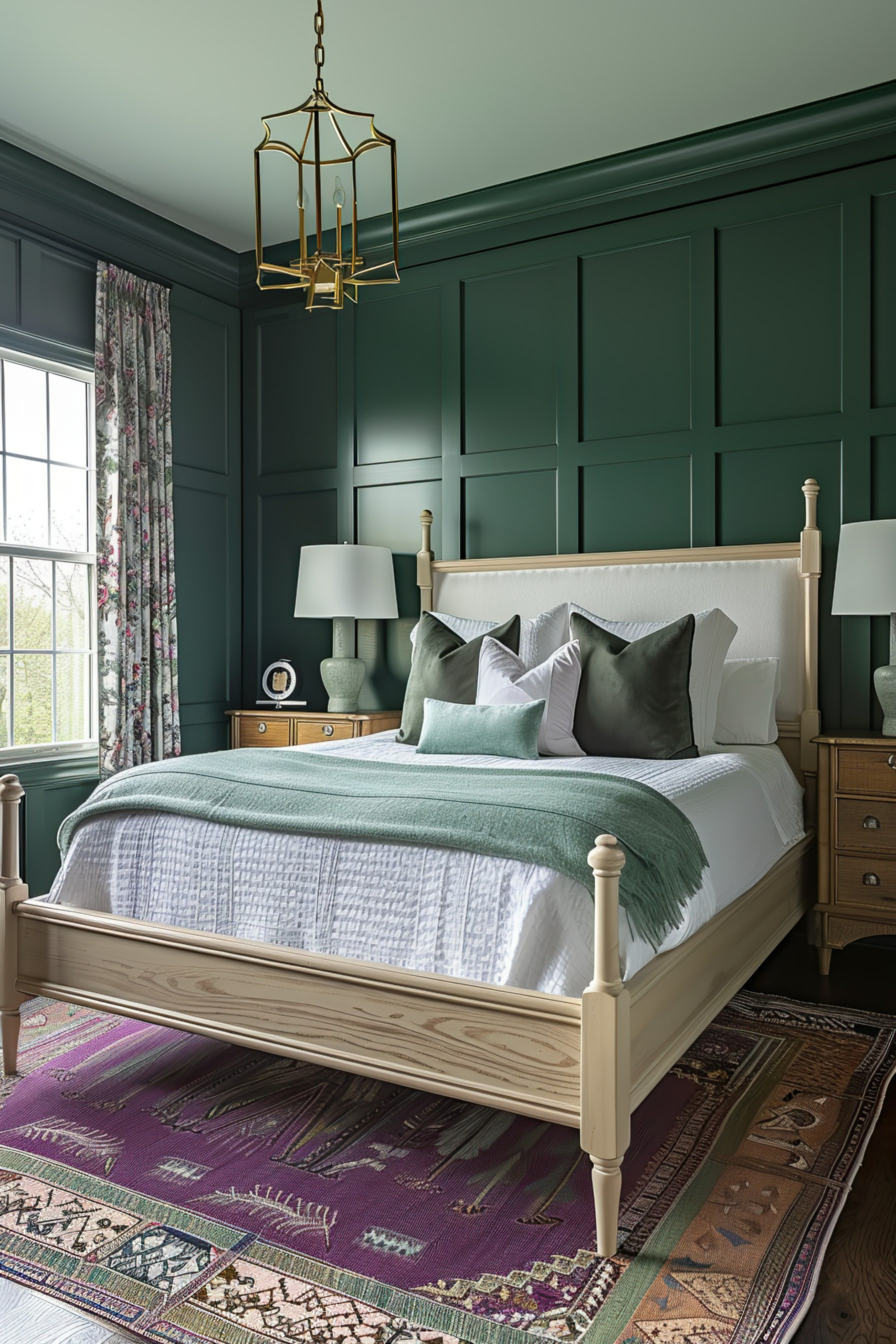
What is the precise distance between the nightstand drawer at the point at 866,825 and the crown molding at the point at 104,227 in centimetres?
365

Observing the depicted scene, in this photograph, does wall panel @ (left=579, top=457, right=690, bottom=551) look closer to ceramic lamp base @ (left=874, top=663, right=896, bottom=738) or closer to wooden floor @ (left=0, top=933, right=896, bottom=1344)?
ceramic lamp base @ (left=874, top=663, right=896, bottom=738)

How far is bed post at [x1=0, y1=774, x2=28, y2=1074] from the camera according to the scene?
252 cm

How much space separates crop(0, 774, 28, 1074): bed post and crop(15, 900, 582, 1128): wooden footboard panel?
0.8 inches

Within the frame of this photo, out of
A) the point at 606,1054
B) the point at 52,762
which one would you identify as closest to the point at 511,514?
the point at 52,762

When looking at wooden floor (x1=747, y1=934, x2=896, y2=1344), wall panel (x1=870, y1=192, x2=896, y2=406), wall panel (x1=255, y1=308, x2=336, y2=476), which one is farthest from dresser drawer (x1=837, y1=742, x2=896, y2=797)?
wall panel (x1=255, y1=308, x2=336, y2=476)

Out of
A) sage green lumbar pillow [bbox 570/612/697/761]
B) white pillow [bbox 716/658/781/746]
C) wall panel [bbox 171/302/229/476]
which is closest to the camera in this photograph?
sage green lumbar pillow [bbox 570/612/697/761]

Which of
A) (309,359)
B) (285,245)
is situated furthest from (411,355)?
(285,245)

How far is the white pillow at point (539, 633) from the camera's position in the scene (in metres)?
Answer: 3.69

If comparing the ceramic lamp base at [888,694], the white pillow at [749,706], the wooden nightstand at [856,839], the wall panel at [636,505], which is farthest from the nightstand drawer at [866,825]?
the wall panel at [636,505]

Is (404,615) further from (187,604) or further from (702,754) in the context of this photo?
(702,754)

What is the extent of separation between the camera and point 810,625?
3.56 meters

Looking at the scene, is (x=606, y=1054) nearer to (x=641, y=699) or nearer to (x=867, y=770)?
(x=641, y=699)

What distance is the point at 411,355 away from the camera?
4.52 metres

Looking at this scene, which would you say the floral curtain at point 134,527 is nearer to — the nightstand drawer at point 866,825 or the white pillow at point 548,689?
the white pillow at point 548,689
